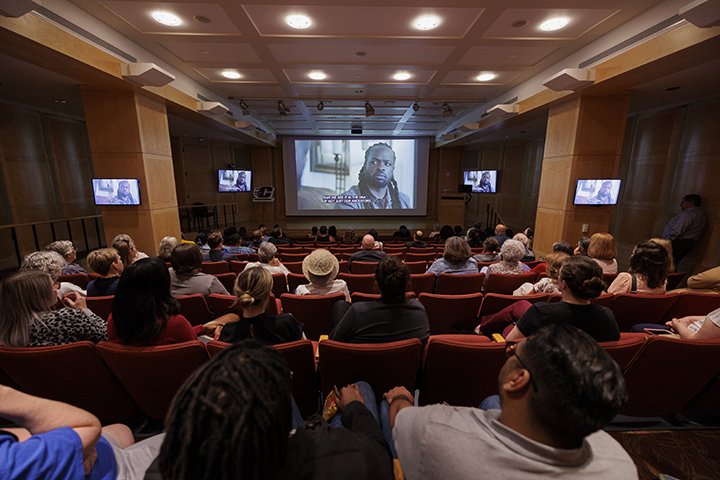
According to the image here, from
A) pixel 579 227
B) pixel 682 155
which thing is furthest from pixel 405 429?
pixel 682 155

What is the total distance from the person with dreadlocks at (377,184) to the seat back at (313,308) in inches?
457

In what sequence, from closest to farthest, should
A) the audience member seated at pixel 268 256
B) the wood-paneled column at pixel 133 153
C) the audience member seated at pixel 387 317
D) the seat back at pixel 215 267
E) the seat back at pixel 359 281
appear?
the audience member seated at pixel 387 317 < the seat back at pixel 359 281 < the audience member seated at pixel 268 256 < the seat back at pixel 215 267 < the wood-paneled column at pixel 133 153

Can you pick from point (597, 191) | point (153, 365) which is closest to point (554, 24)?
point (597, 191)

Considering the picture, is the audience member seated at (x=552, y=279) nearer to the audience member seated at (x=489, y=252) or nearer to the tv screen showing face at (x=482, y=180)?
the audience member seated at (x=489, y=252)

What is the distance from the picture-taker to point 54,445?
34.3 inches

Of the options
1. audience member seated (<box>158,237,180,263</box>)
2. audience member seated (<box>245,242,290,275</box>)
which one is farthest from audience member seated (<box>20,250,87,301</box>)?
audience member seated (<box>245,242,290,275</box>)

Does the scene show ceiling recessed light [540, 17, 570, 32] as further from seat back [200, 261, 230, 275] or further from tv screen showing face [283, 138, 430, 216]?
tv screen showing face [283, 138, 430, 216]

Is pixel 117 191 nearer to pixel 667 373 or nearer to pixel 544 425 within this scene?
pixel 544 425

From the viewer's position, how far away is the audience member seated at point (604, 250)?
334 cm

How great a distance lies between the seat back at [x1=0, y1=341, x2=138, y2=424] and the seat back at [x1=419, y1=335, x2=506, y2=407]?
6.41 feet

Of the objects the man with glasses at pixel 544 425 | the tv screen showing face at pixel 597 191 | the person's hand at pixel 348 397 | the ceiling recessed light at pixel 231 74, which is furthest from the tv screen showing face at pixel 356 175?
the man with glasses at pixel 544 425

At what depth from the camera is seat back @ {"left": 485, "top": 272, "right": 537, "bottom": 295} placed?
→ 330 cm

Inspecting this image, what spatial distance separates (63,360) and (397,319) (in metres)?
1.94

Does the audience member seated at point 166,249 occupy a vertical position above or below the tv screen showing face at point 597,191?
below
